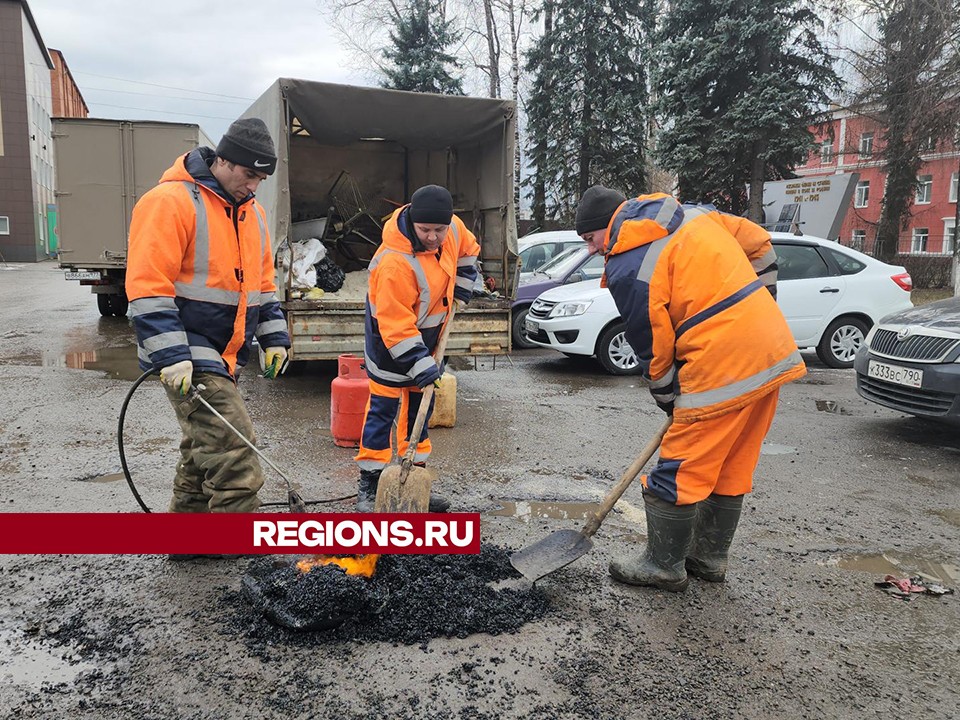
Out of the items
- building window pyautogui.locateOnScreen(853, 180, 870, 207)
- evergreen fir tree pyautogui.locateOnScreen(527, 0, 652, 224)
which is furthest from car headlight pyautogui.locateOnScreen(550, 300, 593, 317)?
building window pyautogui.locateOnScreen(853, 180, 870, 207)

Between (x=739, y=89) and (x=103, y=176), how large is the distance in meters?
14.6

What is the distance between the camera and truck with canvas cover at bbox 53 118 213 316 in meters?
12.1

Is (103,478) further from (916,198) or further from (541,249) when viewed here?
(916,198)

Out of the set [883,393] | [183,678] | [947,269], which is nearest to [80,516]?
[183,678]

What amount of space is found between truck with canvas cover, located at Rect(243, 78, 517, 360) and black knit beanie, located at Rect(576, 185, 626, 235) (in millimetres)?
3766


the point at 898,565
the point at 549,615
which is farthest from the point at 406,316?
the point at 898,565

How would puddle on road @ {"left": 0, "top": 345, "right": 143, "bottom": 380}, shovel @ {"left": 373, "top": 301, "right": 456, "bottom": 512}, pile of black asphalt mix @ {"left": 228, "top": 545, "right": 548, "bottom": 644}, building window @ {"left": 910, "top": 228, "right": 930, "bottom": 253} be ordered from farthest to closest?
building window @ {"left": 910, "top": 228, "right": 930, "bottom": 253}, puddle on road @ {"left": 0, "top": 345, "right": 143, "bottom": 380}, shovel @ {"left": 373, "top": 301, "right": 456, "bottom": 512}, pile of black asphalt mix @ {"left": 228, "top": 545, "right": 548, "bottom": 644}

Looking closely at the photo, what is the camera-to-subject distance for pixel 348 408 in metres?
5.45

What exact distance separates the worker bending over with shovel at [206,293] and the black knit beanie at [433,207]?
0.77 metres

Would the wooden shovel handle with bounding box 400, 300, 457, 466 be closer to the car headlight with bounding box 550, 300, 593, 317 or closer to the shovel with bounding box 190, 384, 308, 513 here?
the shovel with bounding box 190, 384, 308, 513

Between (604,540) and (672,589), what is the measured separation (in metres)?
0.61

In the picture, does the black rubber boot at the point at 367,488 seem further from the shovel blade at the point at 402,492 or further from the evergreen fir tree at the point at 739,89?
the evergreen fir tree at the point at 739,89

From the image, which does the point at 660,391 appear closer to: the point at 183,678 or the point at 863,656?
the point at 863,656

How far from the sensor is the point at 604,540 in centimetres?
387
